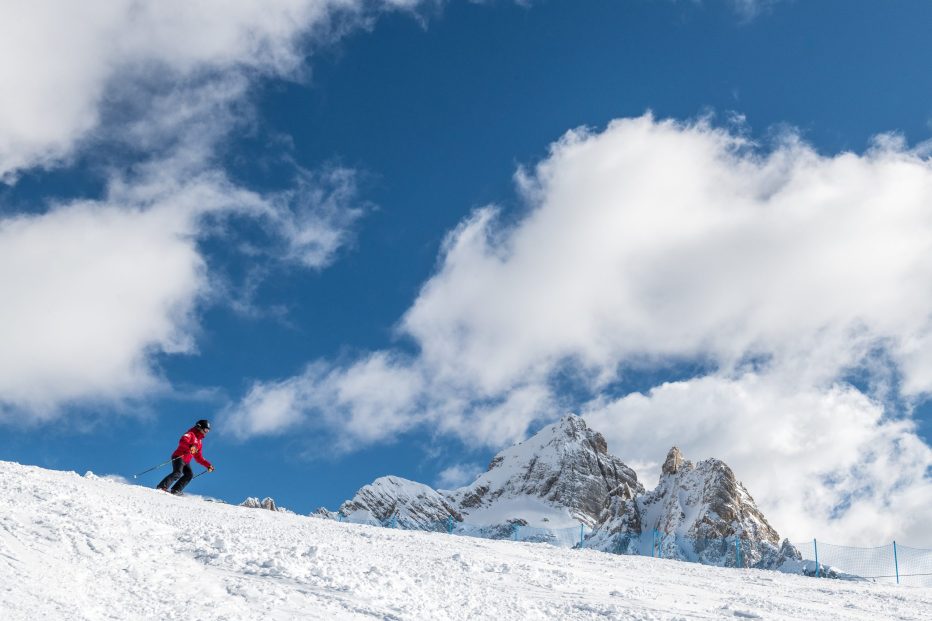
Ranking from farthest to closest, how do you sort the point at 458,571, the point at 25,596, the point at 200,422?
1. the point at 200,422
2. the point at 458,571
3. the point at 25,596

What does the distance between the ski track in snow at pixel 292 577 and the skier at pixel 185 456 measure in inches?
86.9

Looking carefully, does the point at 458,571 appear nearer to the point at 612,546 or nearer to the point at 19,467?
the point at 19,467

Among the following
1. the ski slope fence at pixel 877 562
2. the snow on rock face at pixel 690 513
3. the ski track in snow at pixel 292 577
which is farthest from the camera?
the snow on rock face at pixel 690 513

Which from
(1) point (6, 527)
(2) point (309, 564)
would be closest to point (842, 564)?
(2) point (309, 564)

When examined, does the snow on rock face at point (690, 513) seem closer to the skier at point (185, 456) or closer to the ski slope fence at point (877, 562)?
the ski slope fence at point (877, 562)

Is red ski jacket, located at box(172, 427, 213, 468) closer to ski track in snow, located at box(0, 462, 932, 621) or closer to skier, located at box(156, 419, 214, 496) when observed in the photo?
skier, located at box(156, 419, 214, 496)

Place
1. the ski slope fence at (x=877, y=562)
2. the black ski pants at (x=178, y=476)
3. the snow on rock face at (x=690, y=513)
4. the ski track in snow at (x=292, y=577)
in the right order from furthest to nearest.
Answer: the snow on rock face at (x=690, y=513) < the ski slope fence at (x=877, y=562) < the black ski pants at (x=178, y=476) < the ski track in snow at (x=292, y=577)

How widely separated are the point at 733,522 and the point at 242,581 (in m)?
179

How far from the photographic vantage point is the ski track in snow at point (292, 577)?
902 cm

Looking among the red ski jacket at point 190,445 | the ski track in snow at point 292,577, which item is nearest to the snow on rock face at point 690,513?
the red ski jacket at point 190,445

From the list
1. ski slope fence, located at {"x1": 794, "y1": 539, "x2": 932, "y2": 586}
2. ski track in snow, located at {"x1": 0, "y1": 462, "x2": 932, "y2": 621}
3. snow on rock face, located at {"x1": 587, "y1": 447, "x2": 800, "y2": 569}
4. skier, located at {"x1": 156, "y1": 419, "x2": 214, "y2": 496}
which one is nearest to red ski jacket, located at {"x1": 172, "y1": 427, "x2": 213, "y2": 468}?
skier, located at {"x1": 156, "y1": 419, "x2": 214, "y2": 496}

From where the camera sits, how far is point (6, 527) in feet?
34.0

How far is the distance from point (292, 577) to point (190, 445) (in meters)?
10.1

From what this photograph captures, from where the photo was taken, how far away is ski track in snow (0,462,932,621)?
9016 mm
